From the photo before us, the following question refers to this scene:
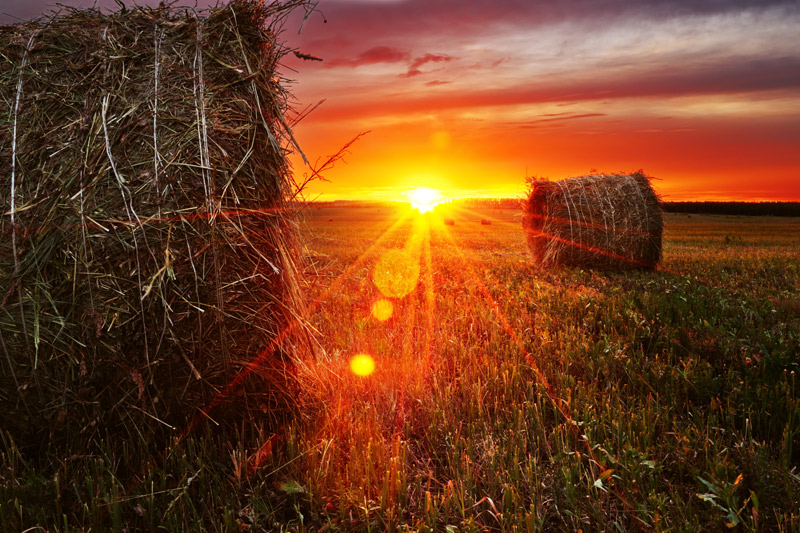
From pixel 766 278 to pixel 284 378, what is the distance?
10195mm

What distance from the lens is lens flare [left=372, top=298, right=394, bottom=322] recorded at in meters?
6.97

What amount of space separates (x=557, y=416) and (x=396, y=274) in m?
6.81

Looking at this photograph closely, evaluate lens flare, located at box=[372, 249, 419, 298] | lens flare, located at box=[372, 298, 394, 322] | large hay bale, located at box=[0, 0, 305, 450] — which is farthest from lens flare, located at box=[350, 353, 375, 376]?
lens flare, located at box=[372, 249, 419, 298]

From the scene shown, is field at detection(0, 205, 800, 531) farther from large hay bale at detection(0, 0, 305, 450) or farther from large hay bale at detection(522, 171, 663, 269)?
large hay bale at detection(522, 171, 663, 269)

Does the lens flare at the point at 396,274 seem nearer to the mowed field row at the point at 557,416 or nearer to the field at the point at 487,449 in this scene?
the mowed field row at the point at 557,416

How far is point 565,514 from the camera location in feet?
9.17

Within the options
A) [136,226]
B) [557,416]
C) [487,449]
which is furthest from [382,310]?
[136,226]

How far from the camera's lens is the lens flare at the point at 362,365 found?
4.79 m

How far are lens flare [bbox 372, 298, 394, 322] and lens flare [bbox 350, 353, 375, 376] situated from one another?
1.58 m

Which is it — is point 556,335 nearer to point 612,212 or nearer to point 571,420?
point 571,420

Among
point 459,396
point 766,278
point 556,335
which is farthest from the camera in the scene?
point 766,278

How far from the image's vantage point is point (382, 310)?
7352 millimetres

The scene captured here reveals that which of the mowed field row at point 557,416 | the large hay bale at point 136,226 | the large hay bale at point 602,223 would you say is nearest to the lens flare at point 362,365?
the mowed field row at point 557,416

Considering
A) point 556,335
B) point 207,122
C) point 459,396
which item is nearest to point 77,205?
point 207,122
